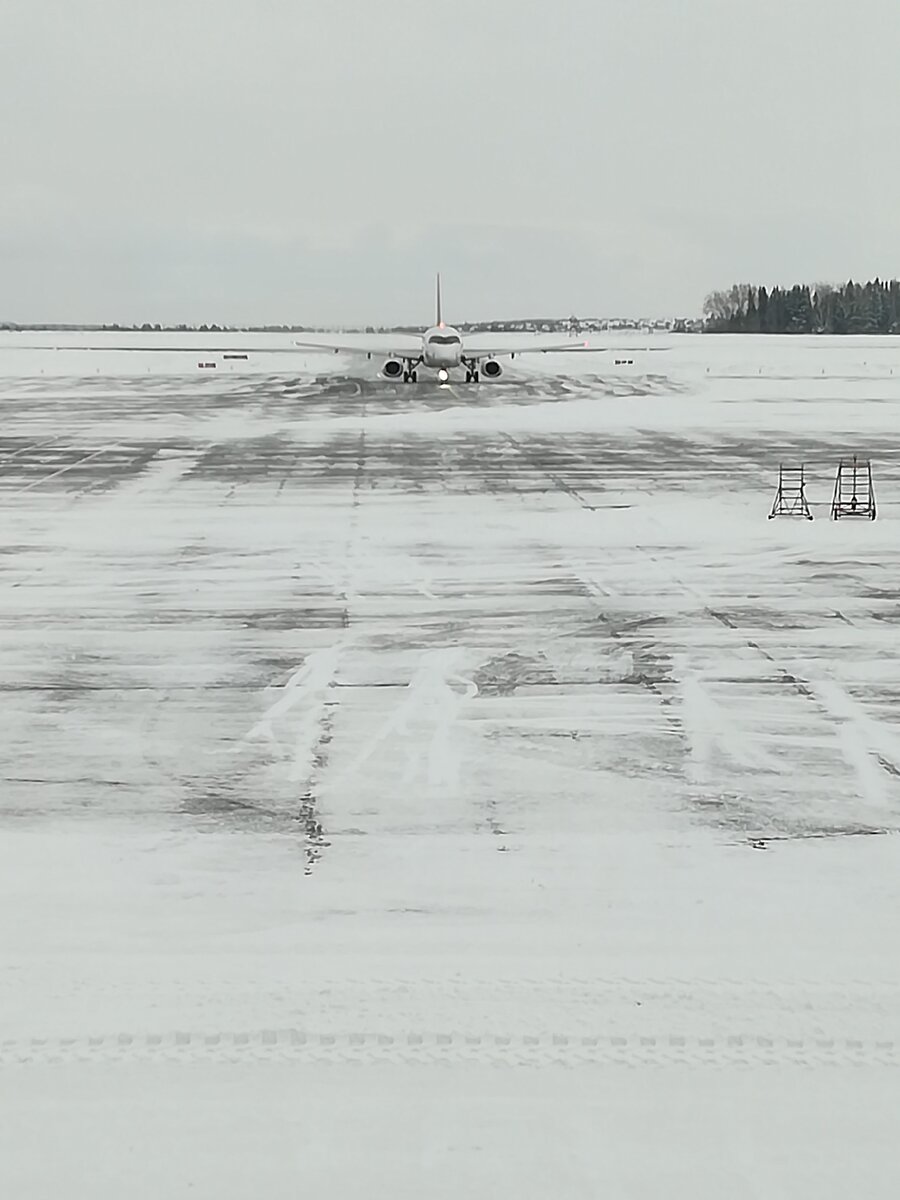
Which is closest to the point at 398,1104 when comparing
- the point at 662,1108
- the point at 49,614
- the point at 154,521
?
the point at 662,1108

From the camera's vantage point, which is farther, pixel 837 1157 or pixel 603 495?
pixel 603 495

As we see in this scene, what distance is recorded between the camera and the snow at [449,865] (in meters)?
4.74

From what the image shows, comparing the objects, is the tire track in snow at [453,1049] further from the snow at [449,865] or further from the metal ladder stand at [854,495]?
the metal ladder stand at [854,495]

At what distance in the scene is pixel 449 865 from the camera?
704 centimetres

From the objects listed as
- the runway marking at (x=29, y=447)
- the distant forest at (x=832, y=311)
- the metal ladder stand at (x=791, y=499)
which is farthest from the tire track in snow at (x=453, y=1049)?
the distant forest at (x=832, y=311)

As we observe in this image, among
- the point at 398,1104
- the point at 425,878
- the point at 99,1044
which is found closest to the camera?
the point at 398,1104

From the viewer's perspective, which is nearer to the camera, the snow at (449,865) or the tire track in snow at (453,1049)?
the snow at (449,865)

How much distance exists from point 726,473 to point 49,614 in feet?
49.9

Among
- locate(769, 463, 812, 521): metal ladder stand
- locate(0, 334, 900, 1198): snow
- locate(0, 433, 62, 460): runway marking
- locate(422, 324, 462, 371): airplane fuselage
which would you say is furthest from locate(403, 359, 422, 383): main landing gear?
locate(0, 334, 900, 1198): snow

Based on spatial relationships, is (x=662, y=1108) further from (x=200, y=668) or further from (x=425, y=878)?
(x=200, y=668)

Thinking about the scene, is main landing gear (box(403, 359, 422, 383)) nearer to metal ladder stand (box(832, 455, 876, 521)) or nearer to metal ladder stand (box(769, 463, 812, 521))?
metal ladder stand (box(832, 455, 876, 521))

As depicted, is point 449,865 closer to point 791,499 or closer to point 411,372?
point 791,499

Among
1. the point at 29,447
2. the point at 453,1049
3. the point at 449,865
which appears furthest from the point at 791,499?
the point at 29,447

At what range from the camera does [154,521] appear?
63.3 ft
